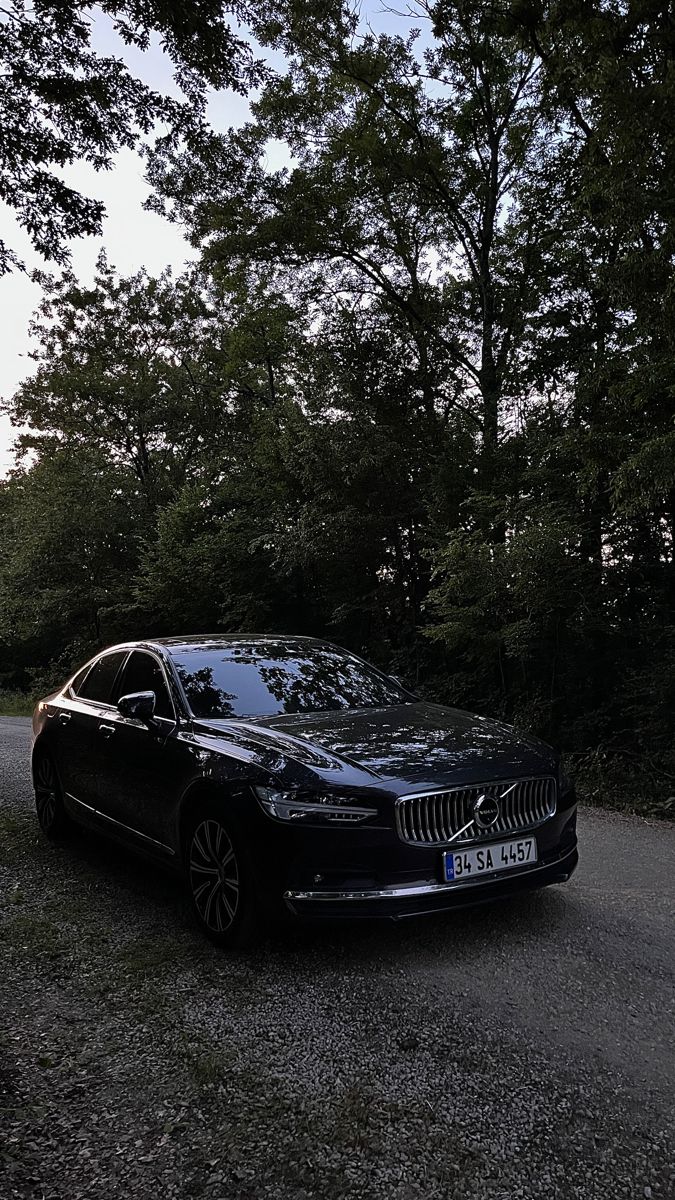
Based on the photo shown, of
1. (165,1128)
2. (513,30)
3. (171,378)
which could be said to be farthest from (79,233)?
(171,378)

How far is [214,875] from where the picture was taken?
393cm

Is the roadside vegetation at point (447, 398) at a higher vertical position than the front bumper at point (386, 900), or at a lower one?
higher

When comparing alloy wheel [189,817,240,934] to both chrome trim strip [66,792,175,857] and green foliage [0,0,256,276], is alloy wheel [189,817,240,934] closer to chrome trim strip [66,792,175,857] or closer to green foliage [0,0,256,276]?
chrome trim strip [66,792,175,857]

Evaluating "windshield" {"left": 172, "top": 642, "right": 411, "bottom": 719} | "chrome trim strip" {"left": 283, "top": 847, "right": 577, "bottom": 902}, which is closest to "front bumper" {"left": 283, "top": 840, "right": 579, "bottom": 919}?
"chrome trim strip" {"left": 283, "top": 847, "right": 577, "bottom": 902}

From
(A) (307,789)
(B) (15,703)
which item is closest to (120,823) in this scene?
(A) (307,789)

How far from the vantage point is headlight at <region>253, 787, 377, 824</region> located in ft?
11.6

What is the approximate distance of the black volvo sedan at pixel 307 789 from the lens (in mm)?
3520

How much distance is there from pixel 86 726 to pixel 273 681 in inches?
58.4

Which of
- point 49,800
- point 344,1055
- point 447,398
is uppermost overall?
point 447,398

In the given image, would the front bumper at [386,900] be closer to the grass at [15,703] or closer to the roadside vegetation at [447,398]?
the roadside vegetation at [447,398]

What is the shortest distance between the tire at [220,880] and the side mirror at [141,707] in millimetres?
744

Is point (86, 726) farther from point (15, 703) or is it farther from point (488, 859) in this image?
point (15, 703)

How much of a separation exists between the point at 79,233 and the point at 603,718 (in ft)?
24.7

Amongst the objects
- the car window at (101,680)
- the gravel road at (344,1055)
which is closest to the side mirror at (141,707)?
the car window at (101,680)
